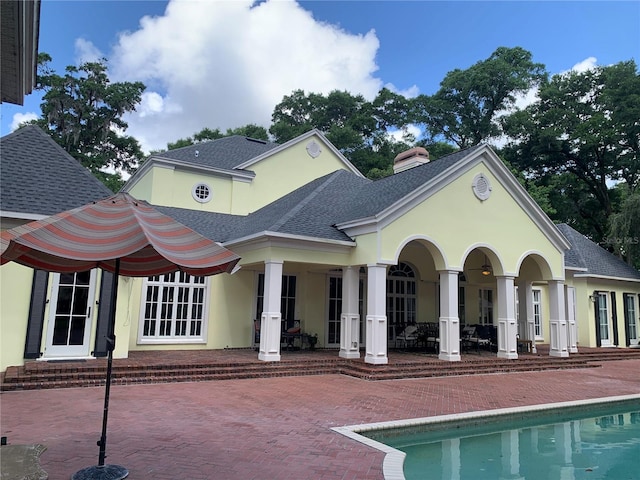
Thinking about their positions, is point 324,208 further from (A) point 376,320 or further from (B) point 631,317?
(B) point 631,317

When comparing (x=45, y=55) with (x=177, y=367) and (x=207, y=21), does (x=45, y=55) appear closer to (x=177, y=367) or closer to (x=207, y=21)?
(x=207, y=21)

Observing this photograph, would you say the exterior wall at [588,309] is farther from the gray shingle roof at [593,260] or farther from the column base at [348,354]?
the column base at [348,354]

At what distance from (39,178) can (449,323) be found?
11.2 metres

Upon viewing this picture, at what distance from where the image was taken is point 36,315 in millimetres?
9492

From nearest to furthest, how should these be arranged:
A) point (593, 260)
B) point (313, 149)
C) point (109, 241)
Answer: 1. point (109, 241)
2. point (313, 149)
3. point (593, 260)

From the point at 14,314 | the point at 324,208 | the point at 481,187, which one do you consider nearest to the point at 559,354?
the point at 481,187

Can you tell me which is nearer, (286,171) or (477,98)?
(286,171)

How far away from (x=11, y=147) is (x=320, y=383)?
9.07 metres

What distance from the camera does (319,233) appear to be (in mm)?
12320

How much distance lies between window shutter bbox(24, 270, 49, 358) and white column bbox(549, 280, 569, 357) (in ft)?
50.4

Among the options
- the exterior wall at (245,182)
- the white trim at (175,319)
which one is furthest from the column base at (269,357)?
the exterior wall at (245,182)

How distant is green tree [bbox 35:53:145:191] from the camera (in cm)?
3111

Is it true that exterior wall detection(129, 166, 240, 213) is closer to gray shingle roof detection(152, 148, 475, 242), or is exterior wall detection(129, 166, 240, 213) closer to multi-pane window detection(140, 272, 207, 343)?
gray shingle roof detection(152, 148, 475, 242)

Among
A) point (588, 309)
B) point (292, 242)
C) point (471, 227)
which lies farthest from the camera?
point (588, 309)
